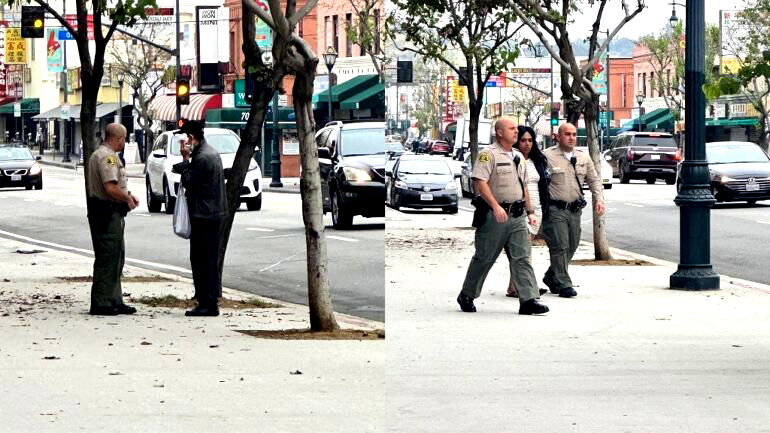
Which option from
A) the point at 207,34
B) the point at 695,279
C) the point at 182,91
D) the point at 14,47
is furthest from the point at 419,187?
the point at 14,47

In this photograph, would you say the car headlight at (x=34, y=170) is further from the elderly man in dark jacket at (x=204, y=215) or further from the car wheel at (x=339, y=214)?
the elderly man in dark jacket at (x=204, y=215)

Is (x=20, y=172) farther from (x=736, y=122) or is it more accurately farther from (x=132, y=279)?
A: (x=736, y=122)

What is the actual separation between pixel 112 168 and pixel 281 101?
4584 centimetres

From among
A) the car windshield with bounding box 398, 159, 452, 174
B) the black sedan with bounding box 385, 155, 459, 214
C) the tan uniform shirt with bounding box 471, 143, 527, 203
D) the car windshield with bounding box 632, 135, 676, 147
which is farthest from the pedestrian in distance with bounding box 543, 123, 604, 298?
the car windshield with bounding box 632, 135, 676, 147

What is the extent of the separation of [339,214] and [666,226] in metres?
6.07

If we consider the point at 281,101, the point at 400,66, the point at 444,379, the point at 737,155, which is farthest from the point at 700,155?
the point at 281,101

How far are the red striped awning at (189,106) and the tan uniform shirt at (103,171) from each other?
48997 mm

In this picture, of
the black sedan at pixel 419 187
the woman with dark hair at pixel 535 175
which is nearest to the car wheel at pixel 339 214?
the black sedan at pixel 419 187

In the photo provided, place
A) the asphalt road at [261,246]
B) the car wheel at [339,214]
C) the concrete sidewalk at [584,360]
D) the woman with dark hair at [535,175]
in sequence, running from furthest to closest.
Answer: the car wheel at [339,214] < the asphalt road at [261,246] < the woman with dark hair at [535,175] < the concrete sidewalk at [584,360]

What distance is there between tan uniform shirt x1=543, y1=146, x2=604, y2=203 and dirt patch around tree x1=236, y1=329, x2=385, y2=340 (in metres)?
3.69

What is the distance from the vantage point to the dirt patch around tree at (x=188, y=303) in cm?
1440

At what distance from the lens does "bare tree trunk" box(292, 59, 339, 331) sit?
11656mm

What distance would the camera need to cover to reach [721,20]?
7119 cm

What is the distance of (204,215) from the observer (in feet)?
44.0
